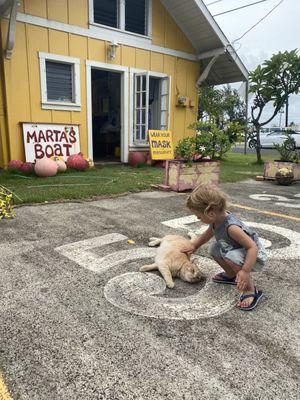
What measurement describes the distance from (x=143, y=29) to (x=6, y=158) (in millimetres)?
5761

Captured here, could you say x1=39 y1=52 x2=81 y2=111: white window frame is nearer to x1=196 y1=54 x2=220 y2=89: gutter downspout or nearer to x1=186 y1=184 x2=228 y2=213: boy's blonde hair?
x1=196 y1=54 x2=220 y2=89: gutter downspout

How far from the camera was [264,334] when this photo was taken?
192 cm

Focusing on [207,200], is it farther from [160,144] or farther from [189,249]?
[160,144]

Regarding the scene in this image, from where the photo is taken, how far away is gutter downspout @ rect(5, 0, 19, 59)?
6.81 meters

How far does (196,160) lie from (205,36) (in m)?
5.94

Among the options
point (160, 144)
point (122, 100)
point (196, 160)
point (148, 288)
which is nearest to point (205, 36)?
point (122, 100)

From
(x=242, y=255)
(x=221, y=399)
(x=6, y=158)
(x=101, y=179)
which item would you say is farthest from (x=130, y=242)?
(x=6, y=158)

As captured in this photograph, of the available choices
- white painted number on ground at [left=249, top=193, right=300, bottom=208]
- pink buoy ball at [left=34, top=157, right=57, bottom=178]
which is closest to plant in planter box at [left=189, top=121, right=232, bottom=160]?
white painted number on ground at [left=249, top=193, right=300, bottom=208]

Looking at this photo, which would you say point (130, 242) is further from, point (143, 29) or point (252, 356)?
point (143, 29)

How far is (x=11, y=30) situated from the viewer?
7.06 m

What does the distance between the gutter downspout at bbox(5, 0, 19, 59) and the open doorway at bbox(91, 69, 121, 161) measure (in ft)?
16.1

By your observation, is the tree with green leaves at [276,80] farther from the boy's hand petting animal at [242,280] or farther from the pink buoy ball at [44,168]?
the boy's hand petting animal at [242,280]

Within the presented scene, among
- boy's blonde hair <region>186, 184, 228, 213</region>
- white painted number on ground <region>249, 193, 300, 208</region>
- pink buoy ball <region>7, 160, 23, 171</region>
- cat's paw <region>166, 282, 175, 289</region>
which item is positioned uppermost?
boy's blonde hair <region>186, 184, 228, 213</region>

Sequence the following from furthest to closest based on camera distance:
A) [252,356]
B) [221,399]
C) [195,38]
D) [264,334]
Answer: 1. [195,38]
2. [264,334]
3. [252,356]
4. [221,399]
